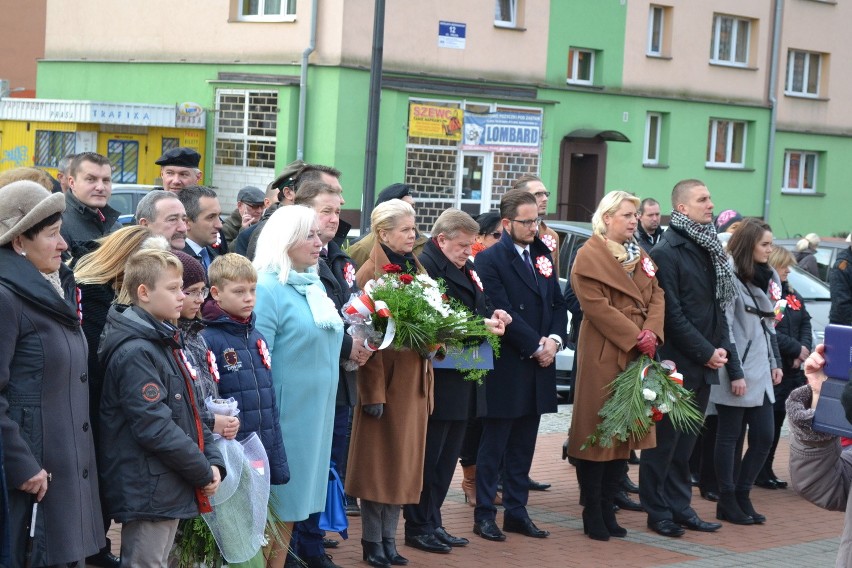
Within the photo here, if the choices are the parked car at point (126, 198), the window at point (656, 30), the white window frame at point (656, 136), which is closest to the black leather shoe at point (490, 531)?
the parked car at point (126, 198)

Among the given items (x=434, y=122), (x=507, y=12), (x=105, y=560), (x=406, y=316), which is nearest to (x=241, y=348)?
(x=406, y=316)

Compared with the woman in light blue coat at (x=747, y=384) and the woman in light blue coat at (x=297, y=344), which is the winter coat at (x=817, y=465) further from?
the woman in light blue coat at (x=747, y=384)

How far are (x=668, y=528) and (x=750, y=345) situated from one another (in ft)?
4.87

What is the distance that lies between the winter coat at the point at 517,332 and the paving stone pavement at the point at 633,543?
0.85 meters

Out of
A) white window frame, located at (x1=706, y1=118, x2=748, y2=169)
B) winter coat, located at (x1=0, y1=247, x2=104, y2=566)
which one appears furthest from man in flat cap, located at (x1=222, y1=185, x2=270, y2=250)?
white window frame, located at (x1=706, y1=118, x2=748, y2=169)

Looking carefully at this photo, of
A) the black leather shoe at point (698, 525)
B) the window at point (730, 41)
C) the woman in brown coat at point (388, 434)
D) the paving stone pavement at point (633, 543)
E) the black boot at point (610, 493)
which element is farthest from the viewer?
the window at point (730, 41)

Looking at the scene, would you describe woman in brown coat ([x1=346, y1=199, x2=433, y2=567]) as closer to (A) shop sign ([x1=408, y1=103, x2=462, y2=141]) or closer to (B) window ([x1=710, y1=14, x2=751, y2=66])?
(A) shop sign ([x1=408, y1=103, x2=462, y2=141])

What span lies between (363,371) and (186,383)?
1830 millimetres

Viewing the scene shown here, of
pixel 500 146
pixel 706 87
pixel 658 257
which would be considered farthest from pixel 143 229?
pixel 706 87

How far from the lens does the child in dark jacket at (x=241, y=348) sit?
19.3 ft

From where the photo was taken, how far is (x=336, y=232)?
761 cm

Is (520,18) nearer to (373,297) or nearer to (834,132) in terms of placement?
(834,132)

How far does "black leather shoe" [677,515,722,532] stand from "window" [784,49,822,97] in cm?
3029

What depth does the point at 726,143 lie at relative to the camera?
35.5 metres
